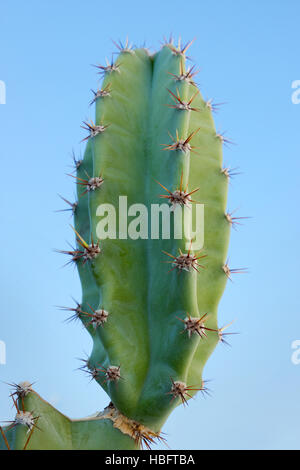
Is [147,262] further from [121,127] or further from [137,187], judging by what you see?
[121,127]

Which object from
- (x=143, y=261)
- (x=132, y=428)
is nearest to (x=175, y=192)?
(x=143, y=261)

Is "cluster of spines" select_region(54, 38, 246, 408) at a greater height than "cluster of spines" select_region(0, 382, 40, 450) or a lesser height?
greater

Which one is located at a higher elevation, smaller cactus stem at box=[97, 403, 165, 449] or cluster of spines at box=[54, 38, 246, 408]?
cluster of spines at box=[54, 38, 246, 408]

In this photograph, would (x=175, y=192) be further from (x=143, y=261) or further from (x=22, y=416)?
(x=22, y=416)

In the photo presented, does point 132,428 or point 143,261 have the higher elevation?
point 143,261

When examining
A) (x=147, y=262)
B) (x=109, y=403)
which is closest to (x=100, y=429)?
(x=109, y=403)

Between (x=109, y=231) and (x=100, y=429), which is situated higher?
(x=109, y=231)
